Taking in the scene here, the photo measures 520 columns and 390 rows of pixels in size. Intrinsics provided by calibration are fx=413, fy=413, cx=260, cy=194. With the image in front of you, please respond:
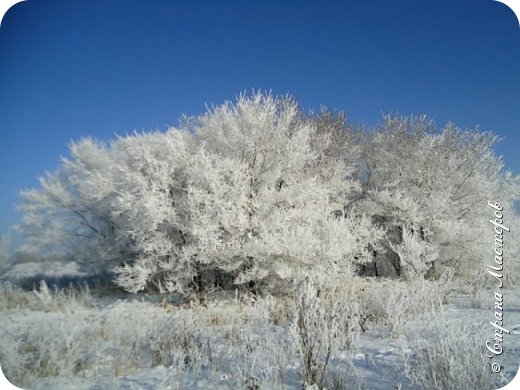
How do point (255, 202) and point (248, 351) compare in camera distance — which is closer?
point (248, 351)

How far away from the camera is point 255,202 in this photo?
8.24m

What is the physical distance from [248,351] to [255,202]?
4.38 meters

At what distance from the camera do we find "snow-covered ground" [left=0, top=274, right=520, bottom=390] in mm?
3428

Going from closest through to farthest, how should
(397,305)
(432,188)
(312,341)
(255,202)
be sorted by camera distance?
1. (312,341)
2. (397,305)
3. (255,202)
4. (432,188)

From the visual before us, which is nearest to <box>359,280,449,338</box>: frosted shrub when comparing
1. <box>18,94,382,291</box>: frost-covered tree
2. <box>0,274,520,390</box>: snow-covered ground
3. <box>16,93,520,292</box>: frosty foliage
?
<box>0,274,520,390</box>: snow-covered ground

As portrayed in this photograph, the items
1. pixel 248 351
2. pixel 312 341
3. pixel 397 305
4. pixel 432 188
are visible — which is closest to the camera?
pixel 312 341

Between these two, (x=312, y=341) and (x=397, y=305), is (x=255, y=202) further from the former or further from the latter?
(x=312, y=341)

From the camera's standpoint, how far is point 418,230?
10.3 meters

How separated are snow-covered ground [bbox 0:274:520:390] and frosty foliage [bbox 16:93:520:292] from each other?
2.44 m

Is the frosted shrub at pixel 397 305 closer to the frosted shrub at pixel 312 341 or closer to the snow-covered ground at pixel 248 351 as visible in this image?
the snow-covered ground at pixel 248 351

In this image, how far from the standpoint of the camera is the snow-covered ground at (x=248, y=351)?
3428 millimetres

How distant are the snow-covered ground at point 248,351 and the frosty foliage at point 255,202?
244cm

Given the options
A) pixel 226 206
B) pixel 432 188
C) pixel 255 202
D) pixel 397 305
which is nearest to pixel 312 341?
pixel 397 305

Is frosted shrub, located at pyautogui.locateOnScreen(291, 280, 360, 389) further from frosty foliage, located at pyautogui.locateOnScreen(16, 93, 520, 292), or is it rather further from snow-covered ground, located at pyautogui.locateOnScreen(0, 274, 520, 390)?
frosty foliage, located at pyautogui.locateOnScreen(16, 93, 520, 292)
